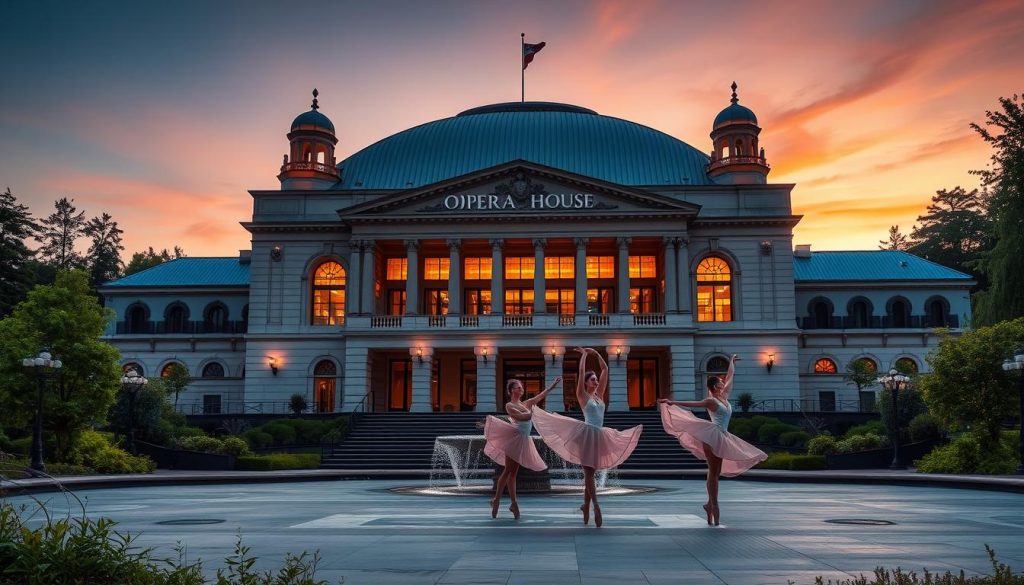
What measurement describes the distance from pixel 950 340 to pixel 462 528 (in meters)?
28.1

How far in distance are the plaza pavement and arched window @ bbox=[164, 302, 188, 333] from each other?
48.7 meters

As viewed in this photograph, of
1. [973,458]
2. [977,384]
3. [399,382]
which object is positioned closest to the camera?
[973,458]

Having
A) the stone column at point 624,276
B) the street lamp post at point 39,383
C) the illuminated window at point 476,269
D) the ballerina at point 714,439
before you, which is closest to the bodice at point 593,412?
the ballerina at point 714,439

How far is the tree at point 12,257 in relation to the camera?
76.8 metres

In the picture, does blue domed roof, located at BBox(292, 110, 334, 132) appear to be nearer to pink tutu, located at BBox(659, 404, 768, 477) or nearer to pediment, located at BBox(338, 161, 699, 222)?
pediment, located at BBox(338, 161, 699, 222)

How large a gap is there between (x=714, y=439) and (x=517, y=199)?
46000mm

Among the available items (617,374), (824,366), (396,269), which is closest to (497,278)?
(396,269)

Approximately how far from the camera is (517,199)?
2314 inches

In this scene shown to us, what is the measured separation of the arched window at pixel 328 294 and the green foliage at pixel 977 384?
39.3 m

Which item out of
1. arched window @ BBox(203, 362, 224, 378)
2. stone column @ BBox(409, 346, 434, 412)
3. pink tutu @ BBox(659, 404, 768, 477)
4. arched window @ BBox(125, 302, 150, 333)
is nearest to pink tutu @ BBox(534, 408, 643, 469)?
pink tutu @ BBox(659, 404, 768, 477)

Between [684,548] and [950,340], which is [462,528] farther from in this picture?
[950,340]

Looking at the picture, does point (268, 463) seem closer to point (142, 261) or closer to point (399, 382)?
point (399, 382)

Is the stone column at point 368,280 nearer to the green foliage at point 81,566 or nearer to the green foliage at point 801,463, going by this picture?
the green foliage at point 801,463

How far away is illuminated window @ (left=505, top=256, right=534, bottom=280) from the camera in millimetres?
63312
